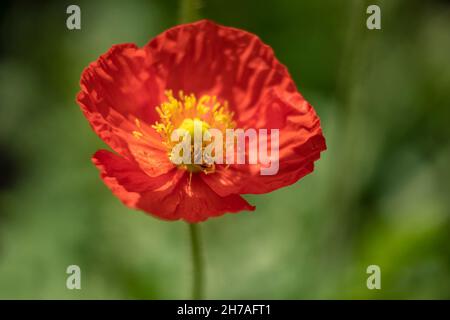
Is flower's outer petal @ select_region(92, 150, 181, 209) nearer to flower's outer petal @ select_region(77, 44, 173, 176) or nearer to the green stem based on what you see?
flower's outer petal @ select_region(77, 44, 173, 176)

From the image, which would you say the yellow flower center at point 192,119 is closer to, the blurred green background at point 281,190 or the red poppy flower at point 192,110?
the red poppy flower at point 192,110

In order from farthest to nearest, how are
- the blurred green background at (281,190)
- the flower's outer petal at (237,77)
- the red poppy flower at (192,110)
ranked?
the blurred green background at (281,190)
the flower's outer petal at (237,77)
the red poppy flower at (192,110)

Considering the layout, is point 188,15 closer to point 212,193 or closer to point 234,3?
point 212,193

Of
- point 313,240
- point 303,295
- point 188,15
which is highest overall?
point 188,15

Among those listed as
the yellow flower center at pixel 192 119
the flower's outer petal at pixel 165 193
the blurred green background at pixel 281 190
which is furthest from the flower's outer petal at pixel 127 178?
the blurred green background at pixel 281 190

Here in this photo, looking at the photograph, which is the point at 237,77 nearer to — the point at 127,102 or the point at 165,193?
the point at 127,102

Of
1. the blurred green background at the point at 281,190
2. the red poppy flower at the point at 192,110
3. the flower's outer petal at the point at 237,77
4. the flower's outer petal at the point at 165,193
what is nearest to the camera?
the flower's outer petal at the point at 165,193
